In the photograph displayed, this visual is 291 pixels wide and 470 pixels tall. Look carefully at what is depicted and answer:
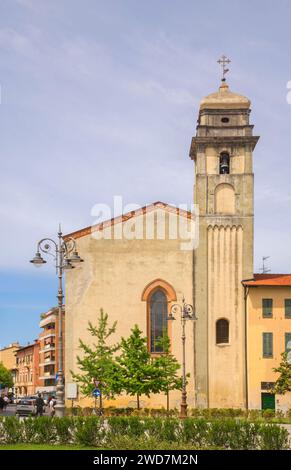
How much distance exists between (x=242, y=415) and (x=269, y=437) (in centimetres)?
2436

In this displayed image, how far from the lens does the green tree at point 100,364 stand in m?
46.9

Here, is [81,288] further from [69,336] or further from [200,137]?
[200,137]

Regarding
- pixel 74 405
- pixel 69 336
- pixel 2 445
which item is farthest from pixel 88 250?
pixel 2 445

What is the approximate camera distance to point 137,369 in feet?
153

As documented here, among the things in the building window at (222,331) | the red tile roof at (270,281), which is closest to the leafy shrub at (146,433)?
the red tile roof at (270,281)

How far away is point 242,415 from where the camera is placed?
155ft

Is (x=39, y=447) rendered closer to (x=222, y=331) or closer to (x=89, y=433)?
(x=89, y=433)

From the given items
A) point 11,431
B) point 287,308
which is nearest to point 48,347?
point 287,308

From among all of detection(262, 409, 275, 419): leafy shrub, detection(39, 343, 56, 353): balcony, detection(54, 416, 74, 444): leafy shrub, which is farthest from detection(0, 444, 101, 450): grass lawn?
detection(39, 343, 56, 353): balcony

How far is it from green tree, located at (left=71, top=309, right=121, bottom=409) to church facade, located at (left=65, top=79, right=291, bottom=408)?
661 millimetres

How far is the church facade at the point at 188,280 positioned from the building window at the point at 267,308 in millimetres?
1465
